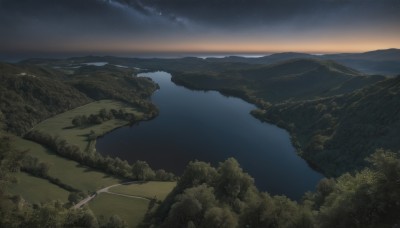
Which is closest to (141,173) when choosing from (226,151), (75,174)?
(75,174)

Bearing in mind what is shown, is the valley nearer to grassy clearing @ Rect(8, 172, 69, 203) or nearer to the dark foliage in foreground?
the dark foliage in foreground

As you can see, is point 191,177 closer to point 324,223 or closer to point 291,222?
point 291,222

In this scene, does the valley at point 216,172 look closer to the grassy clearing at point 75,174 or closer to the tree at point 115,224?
the tree at point 115,224

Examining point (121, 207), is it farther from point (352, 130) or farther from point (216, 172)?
point (352, 130)

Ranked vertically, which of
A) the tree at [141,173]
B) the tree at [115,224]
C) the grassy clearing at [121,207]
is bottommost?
the grassy clearing at [121,207]

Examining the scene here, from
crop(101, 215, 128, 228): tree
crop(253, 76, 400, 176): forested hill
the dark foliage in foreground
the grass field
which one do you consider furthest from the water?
crop(101, 215, 128, 228): tree

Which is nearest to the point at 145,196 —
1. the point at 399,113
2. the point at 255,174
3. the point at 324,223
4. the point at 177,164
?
the point at 177,164

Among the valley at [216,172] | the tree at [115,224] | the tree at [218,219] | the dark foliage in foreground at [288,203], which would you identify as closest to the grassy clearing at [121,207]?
the valley at [216,172]

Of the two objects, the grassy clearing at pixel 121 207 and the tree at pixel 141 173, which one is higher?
the tree at pixel 141 173
